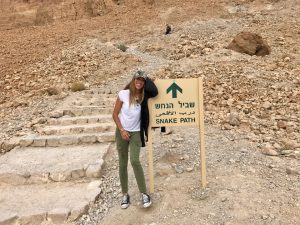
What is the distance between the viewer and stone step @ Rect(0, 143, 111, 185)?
19.5 feet

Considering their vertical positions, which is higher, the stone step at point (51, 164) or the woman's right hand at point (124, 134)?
the woman's right hand at point (124, 134)

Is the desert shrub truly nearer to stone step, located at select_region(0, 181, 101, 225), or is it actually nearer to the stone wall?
stone step, located at select_region(0, 181, 101, 225)

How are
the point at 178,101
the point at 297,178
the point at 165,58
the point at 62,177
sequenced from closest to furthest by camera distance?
the point at 178,101
the point at 297,178
the point at 62,177
the point at 165,58

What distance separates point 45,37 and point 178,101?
17.0 meters

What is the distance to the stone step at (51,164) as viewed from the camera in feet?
19.5

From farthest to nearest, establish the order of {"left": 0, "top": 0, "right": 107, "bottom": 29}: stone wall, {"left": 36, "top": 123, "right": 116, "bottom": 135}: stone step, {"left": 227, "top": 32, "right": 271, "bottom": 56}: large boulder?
{"left": 0, "top": 0, "right": 107, "bottom": 29}: stone wall < {"left": 227, "top": 32, "right": 271, "bottom": 56}: large boulder < {"left": 36, "top": 123, "right": 116, "bottom": 135}: stone step

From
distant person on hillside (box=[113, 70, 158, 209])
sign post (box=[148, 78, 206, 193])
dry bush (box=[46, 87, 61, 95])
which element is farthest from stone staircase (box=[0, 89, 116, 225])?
dry bush (box=[46, 87, 61, 95])

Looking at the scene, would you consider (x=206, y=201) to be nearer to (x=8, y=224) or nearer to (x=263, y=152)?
(x=263, y=152)

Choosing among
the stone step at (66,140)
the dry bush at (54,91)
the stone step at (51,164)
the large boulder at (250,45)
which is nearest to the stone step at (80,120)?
the stone step at (66,140)

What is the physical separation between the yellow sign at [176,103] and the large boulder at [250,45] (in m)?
9.54

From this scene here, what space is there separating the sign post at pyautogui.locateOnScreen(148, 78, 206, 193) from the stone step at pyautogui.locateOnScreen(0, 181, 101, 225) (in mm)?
1372

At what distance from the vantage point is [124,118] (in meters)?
4.54

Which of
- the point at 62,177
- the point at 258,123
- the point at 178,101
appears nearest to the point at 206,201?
the point at 178,101

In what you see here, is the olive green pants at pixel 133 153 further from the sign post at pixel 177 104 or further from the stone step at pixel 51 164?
the stone step at pixel 51 164
